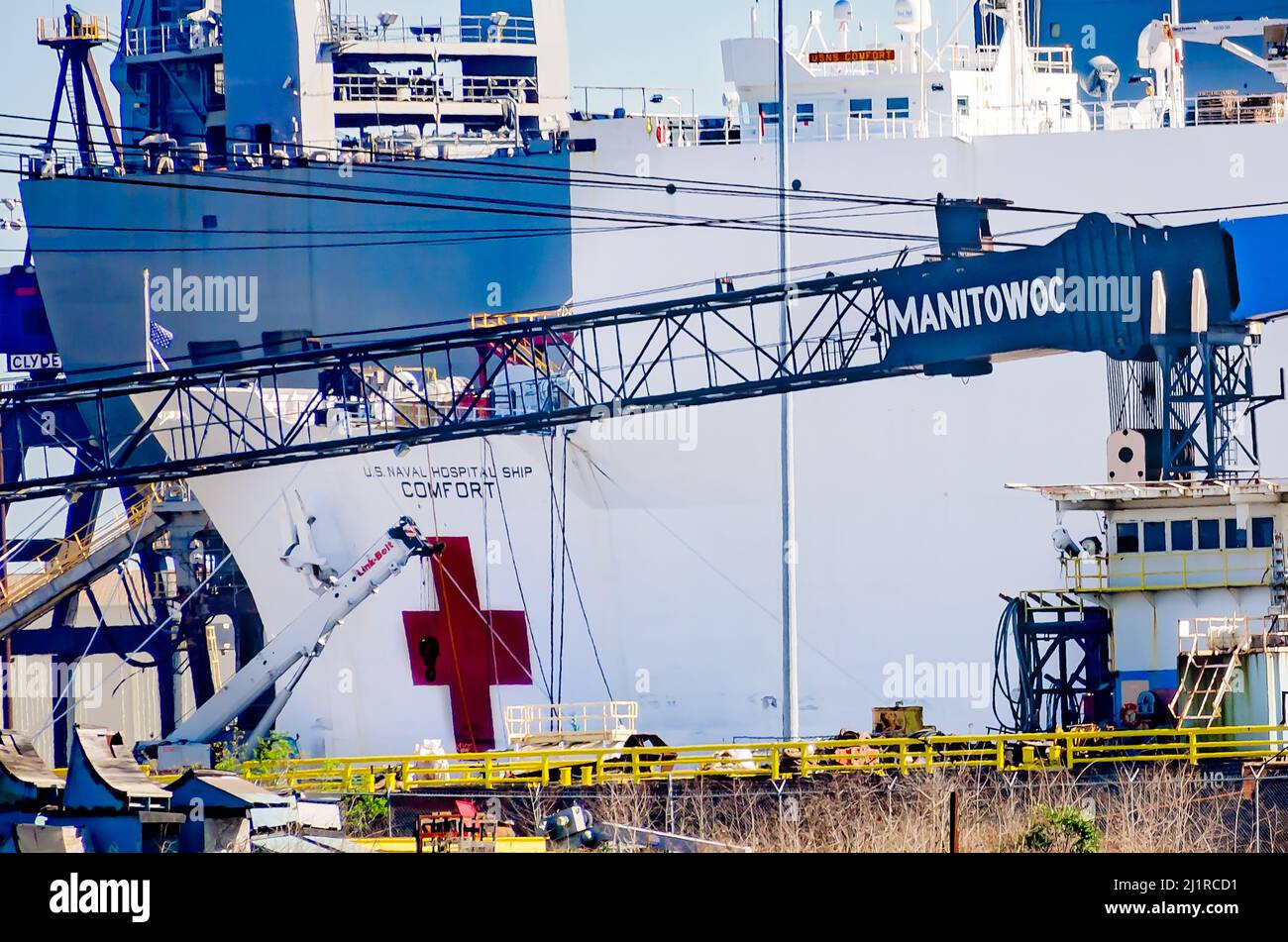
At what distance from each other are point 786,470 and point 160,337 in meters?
12.4

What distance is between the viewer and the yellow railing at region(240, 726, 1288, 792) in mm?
17656

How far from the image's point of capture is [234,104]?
104 ft

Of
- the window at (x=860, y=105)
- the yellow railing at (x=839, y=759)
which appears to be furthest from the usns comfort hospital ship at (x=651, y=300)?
the yellow railing at (x=839, y=759)

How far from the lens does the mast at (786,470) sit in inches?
799

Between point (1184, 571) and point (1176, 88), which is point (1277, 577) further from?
point (1176, 88)

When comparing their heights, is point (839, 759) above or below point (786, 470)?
below

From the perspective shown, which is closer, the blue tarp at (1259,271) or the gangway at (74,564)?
the blue tarp at (1259,271)

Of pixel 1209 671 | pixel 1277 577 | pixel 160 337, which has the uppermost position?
pixel 160 337

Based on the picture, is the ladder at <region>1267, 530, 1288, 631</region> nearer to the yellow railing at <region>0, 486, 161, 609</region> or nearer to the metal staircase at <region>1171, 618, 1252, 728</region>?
the metal staircase at <region>1171, 618, 1252, 728</region>

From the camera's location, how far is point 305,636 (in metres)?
26.4

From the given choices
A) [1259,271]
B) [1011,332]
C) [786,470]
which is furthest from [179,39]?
[1259,271]

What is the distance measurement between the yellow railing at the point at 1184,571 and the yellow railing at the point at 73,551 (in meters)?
15.4

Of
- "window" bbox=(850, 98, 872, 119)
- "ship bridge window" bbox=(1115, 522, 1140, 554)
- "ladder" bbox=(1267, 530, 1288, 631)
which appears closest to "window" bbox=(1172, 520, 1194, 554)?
"ship bridge window" bbox=(1115, 522, 1140, 554)

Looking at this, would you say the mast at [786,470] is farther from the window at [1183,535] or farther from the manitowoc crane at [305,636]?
the manitowoc crane at [305,636]
